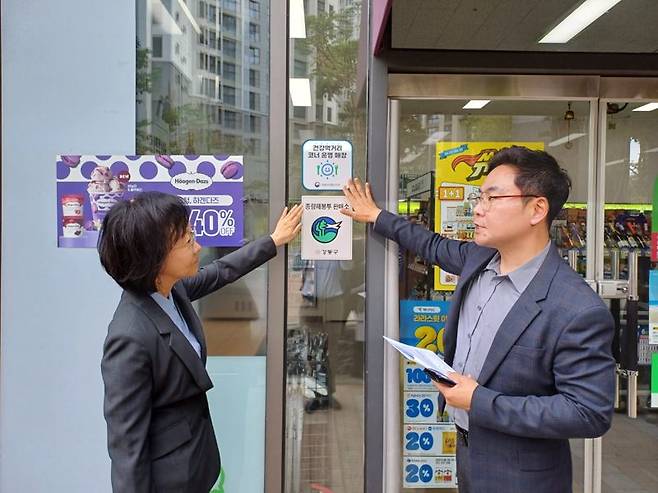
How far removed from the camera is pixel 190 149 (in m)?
2.77

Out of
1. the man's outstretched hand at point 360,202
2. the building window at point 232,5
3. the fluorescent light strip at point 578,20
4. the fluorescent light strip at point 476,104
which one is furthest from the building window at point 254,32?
the fluorescent light strip at point 578,20

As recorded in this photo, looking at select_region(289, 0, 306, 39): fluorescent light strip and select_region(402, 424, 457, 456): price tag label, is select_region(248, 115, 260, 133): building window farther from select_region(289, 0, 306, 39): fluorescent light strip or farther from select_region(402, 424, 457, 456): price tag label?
select_region(402, 424, 457, 456): price tag label

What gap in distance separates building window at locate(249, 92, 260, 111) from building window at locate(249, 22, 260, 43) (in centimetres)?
27

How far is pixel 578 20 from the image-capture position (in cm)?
292

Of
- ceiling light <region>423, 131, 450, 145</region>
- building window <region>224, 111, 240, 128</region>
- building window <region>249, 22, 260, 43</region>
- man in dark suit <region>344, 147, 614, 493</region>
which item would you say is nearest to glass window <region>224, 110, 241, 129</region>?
building window <region>224, 111, 240, 128</region>

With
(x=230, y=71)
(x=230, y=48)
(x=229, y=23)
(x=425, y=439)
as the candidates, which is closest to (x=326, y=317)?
(x=425, y=439)

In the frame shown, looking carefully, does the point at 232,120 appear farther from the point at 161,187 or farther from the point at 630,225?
the point at 630,225

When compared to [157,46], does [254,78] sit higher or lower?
lower

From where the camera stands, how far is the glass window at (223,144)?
277cm

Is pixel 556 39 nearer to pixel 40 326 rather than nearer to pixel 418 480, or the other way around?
pixel 418 480

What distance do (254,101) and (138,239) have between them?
1.30 meters

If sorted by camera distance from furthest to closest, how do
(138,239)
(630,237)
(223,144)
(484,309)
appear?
(630,237), (223,144), (484,309), (138,239)

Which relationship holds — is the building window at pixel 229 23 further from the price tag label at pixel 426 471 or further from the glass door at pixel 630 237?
the price tag label at pixel 426 471

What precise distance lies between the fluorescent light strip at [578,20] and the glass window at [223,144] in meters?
1.53
